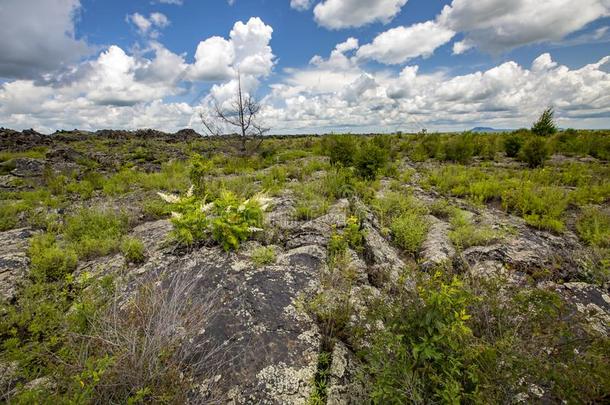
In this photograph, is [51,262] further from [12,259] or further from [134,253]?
[134,253]

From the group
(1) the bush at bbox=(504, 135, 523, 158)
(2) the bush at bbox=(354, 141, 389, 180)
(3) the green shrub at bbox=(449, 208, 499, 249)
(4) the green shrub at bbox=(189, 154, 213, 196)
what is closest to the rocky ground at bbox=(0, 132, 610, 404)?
(3) the green shrub at bbox=(449, 208, 499, 249)

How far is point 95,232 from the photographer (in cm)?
557

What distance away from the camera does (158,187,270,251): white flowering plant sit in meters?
4.47

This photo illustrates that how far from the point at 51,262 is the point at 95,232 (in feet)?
3.99

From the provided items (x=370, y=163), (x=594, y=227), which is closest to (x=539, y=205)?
(x=594, y=227)

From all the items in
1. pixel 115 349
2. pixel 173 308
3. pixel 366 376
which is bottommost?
pixel 366 376

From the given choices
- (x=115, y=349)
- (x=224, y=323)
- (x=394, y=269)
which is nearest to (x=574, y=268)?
(x=394, y=269)

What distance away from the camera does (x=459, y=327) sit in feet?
7.33

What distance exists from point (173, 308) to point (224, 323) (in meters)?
0.60

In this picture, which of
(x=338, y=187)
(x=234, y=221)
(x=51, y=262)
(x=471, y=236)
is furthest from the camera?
(x=338, y=187)

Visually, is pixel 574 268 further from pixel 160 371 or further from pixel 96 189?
pixel 96 189

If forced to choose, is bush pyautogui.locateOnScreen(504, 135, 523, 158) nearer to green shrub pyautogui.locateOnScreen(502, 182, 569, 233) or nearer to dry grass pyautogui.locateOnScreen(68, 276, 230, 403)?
green shrub pyautogui.locateOnScreen(502, 182, 569, 233)

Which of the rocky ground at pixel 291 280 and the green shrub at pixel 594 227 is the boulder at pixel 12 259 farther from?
the green shrub at pixel 594 227

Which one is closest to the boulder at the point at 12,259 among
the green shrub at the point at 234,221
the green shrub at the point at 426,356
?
the green shrub at the point at 234,221
